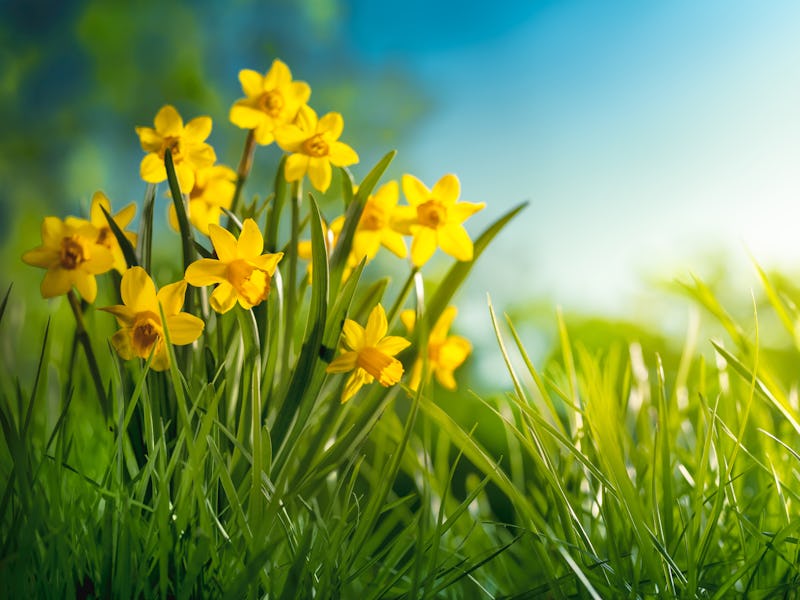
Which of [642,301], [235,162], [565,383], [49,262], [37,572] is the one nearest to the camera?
[37,572]

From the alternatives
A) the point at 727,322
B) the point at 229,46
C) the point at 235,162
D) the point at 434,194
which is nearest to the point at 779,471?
the point at 727,322

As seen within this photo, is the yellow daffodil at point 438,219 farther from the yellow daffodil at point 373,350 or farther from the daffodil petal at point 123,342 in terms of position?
the daffodil petal at point 123,342

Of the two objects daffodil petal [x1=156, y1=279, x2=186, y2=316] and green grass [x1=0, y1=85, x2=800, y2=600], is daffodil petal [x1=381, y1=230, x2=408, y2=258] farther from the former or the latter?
daffodil petal [x1=156, y1=279, x2=186, y2=316]

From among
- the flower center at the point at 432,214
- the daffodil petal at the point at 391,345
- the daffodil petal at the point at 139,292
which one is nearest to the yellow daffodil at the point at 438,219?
the flower center at the point at 432,214

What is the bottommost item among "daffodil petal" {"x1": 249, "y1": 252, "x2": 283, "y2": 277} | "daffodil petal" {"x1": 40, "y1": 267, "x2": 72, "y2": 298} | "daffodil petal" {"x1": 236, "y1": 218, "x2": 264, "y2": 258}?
"daffodil petal" {"x1": 40, "y1": 267, "x2": 72, "y2": 298}

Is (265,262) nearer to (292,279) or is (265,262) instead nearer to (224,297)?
(224,297)

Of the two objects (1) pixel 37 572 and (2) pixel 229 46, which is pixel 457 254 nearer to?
(1) pixel 37 572

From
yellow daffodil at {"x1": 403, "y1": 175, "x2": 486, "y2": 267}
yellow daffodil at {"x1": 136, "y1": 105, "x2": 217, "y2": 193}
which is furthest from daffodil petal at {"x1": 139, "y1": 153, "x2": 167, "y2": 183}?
yellow daffodil at {"x1": 403, "y1": 175, "x2": 486, "y2": 267}
